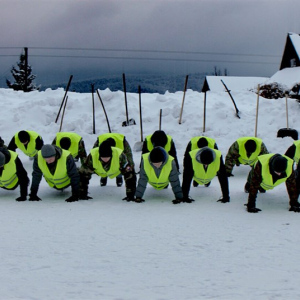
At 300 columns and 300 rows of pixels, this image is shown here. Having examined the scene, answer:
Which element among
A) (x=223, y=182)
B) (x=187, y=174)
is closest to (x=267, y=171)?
(x=223, y=182)

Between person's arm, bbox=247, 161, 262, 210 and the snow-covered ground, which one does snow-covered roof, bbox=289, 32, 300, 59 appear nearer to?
the snow-covered ground

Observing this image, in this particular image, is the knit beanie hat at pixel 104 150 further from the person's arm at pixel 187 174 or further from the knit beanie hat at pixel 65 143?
the knit beanie hat at pixel 65 143

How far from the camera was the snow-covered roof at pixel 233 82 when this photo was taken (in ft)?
117

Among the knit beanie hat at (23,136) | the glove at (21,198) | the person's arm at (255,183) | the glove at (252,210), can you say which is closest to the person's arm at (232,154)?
the person's arm at (255,183)

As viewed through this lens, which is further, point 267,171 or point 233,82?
point 233,82

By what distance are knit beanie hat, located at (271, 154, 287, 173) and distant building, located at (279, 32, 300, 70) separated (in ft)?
71.4

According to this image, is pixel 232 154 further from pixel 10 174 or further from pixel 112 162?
pixel 10 174

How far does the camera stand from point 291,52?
84.8 feet

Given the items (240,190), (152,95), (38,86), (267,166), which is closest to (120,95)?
(152,95)

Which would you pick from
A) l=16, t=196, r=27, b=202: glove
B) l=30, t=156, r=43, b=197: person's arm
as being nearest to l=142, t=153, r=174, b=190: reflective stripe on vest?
l=30, t=156, r=43, b=197: person's arm

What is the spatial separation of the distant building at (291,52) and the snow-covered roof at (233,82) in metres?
9.15

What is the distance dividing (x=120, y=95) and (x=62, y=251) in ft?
40.6

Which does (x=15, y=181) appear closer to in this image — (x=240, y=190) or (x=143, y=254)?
(x=143, y=254)

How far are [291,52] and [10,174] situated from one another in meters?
23.9
